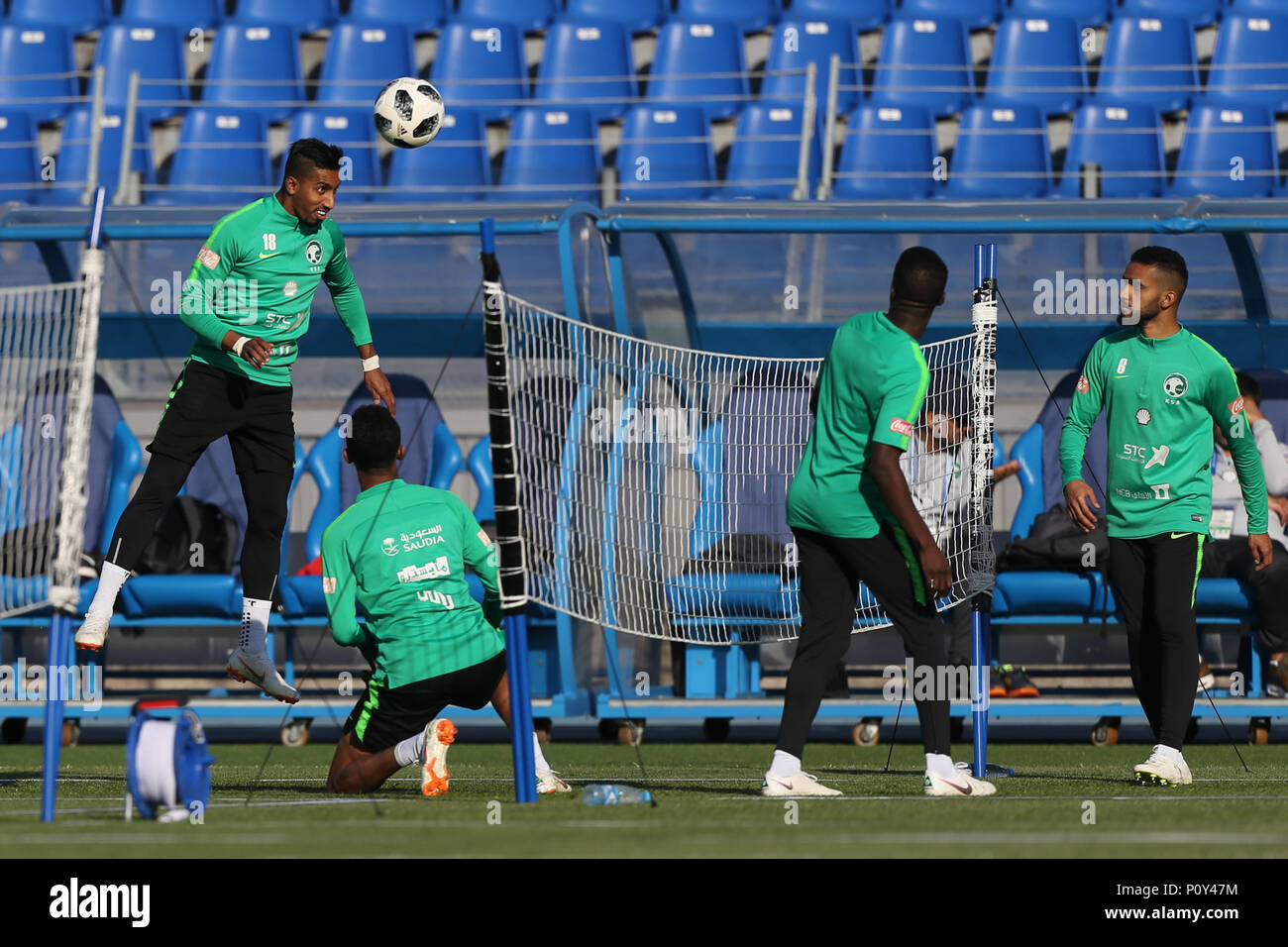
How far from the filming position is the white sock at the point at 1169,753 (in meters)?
6.10

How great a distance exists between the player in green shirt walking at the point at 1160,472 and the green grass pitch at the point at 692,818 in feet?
1.53

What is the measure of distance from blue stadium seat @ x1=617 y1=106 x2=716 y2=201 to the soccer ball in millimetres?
5856

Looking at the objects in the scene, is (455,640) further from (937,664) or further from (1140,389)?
(1140,389)

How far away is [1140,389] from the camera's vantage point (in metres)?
6.37

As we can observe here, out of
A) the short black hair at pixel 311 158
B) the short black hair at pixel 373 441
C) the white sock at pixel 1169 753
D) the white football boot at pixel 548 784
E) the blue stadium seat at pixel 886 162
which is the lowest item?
the white football boot at pixel 548 784

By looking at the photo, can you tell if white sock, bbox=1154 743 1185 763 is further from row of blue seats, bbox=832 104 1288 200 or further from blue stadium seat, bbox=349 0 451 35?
blue stadium seat, bbox=349 0 451 35

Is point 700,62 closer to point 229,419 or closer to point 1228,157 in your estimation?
point 1228,157

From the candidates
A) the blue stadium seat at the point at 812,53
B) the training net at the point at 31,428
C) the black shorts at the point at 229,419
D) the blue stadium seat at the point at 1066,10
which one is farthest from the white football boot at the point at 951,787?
the blue stadium seat at the point at 1066,10

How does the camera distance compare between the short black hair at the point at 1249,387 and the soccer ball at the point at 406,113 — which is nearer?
the soccer ball at the point at 406,113

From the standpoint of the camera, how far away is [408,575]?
5.93 metres

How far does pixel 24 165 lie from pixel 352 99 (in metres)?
2.51

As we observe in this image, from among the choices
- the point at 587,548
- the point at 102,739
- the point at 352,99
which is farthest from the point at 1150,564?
the point at 352,99

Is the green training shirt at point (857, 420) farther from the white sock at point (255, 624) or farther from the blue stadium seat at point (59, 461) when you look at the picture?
the blue stadium seat at point (59, 461)

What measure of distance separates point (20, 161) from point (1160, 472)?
9740 mm
